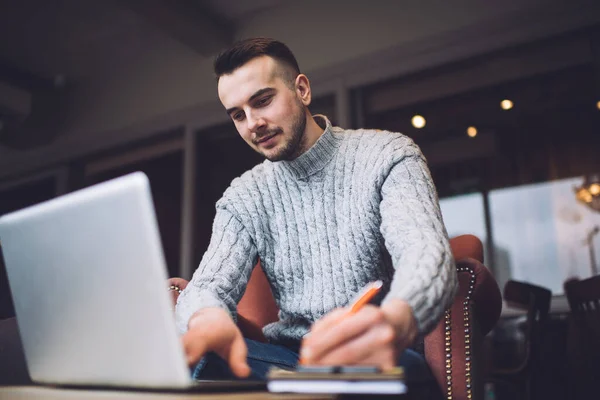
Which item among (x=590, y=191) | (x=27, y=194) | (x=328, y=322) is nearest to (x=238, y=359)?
(x=328, y=322)

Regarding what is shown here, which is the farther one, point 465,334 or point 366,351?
point 465,334

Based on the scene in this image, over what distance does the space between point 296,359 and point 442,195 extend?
3358mm

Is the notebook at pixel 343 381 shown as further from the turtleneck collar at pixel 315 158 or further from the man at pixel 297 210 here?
the turtleneck collar at pixel 315 158

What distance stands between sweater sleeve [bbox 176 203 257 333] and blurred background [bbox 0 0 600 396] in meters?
2.41

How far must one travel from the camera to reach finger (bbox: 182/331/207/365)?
755mm

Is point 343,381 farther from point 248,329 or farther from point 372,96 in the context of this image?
point 372,96

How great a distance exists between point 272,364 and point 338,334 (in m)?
0.65

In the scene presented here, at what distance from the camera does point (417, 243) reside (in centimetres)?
85

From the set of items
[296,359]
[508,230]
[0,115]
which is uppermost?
[0,115]

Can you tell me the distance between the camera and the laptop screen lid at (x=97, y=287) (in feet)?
1.68

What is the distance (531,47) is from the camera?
324cm

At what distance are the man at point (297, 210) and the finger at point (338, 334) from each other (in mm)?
357

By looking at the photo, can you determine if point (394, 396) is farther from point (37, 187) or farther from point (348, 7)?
point (37, 187)

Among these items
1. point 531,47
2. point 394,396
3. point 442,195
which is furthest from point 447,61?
point 394,396
